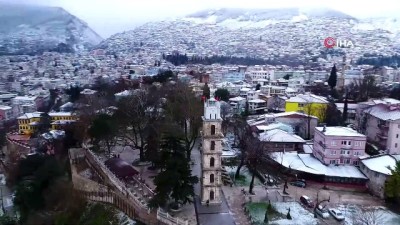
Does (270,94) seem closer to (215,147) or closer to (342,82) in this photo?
(342,82)

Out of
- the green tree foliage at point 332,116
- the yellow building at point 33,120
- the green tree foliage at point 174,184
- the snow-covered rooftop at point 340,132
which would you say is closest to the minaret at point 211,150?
the green tree foliage at point 174,184

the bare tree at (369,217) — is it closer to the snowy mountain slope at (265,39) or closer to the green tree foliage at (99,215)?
the green tree foliage at (99,215)

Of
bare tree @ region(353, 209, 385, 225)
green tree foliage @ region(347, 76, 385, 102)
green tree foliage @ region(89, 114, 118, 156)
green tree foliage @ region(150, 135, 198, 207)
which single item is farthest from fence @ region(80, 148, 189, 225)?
green tree foliage @ region(347, 76, 385, 102)

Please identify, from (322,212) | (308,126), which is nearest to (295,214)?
(322,212)

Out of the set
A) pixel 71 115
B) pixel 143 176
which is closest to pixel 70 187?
pixel 143 176

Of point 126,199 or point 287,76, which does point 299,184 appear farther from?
point 287,76
